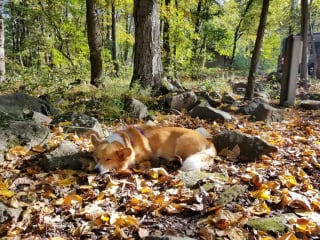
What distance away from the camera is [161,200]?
108 inches

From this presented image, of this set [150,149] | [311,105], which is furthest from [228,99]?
[150,149]

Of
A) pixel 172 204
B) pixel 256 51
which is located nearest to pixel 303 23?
pixel 256 51

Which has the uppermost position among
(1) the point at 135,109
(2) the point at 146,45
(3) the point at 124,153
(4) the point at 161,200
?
(2) the point at 146,45

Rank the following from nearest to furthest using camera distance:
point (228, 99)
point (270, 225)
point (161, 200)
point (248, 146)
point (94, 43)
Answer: point (270, 225), point (161, 200), point (248, 146), point (228, 99), point (94, 43)

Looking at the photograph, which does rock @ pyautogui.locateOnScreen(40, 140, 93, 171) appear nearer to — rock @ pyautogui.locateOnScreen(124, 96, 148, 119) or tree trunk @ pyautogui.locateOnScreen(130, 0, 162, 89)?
rock @ pyautogui.locateOnScreen(124, 96, 148, 119)

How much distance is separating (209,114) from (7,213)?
4.32 meters

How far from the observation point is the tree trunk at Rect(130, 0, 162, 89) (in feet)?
24.9

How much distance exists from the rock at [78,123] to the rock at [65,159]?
2.61ft

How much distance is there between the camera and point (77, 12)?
50.1 ft

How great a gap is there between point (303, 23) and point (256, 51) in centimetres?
651

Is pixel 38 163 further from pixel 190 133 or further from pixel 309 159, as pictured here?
pixel 309 159

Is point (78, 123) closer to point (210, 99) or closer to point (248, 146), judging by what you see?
point (248, 146)

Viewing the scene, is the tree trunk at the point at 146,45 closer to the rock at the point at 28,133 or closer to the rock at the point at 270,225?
the rock at the point at 28,133

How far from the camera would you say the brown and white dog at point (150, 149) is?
3.42 meters
